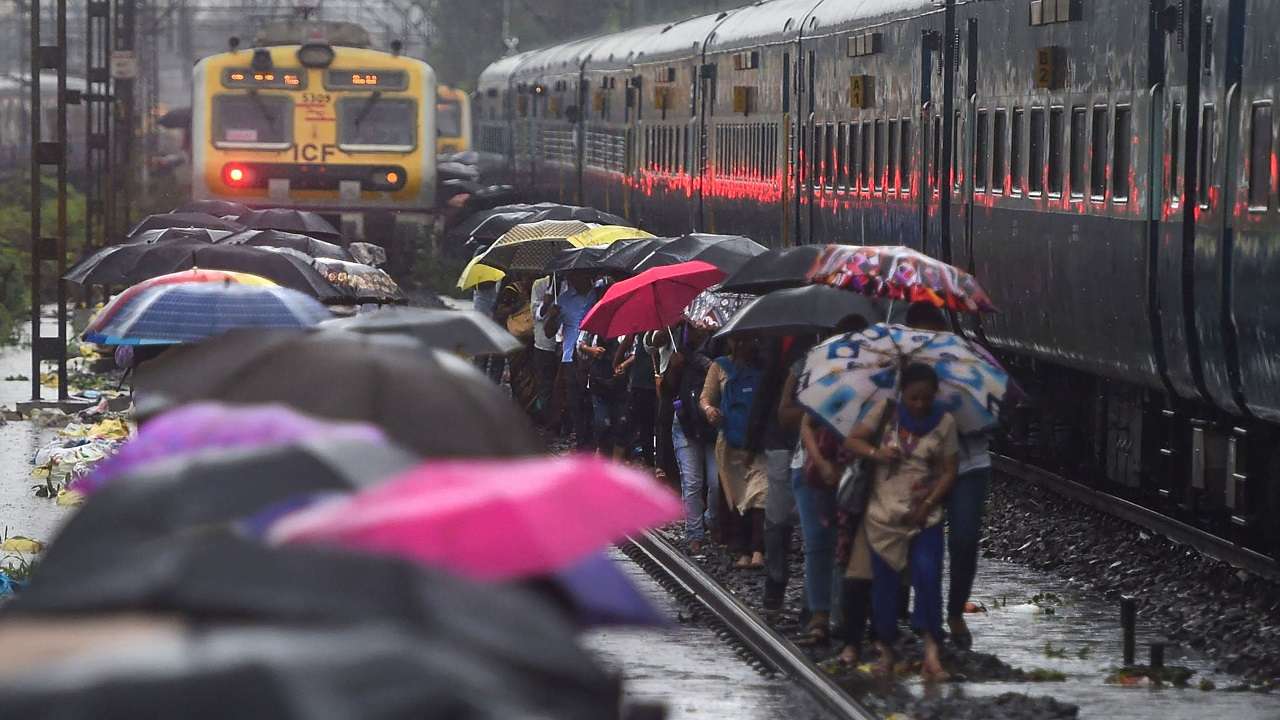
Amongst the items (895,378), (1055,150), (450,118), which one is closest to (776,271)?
(895,378)

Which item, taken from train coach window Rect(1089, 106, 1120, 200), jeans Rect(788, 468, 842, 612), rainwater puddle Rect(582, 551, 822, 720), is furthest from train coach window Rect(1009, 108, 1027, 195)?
jeans Rect(788, 468, 842, 612)

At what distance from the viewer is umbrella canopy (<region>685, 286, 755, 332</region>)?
42.1ft

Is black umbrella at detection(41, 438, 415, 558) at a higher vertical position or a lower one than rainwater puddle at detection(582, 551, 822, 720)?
higher

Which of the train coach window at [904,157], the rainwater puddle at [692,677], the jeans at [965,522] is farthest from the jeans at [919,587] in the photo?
the train coach window at [904,157]

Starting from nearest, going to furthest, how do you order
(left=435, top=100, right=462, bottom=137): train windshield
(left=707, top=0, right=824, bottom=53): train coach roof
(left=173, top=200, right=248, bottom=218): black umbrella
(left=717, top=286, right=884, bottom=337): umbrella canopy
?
1. (left=717, top=286, right=884, bottom=337): umbrella canopy
2. (left=707, top=0, right=824, bottom=53): train coach roof
3. (left=173, top=200, right=248, bottom=218): black umbrella
4. (left=435, top=100, right=462, bottom=137): train windshield

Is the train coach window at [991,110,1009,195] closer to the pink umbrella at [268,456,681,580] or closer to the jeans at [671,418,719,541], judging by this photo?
the jeans at [671,418,719,541]

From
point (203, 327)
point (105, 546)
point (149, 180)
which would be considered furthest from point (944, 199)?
point (149, 180)

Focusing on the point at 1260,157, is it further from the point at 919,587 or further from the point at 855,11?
the point at 855,11

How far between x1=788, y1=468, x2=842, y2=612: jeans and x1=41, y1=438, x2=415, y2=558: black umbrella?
6404mm

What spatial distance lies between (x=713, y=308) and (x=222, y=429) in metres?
8.89

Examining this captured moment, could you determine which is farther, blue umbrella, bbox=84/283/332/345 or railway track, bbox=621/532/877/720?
railway track, bbox=621/532/877/720

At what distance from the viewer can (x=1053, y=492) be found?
50.6ft

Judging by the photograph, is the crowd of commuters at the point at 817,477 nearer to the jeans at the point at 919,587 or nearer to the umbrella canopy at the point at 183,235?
the jeans at the point at 919,587

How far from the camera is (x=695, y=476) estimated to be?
43.5 feet
